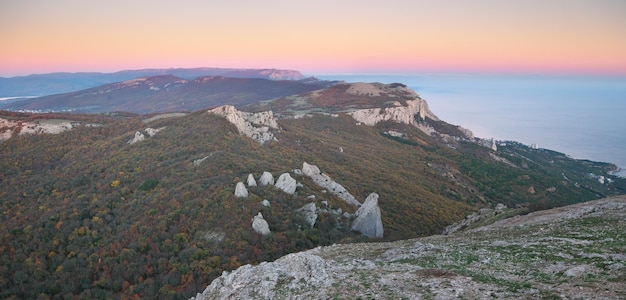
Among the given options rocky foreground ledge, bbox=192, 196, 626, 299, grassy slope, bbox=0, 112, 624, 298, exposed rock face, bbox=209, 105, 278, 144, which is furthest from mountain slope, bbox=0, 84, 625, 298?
rocky foreground ledge, bbox=192, 196, 626, 299

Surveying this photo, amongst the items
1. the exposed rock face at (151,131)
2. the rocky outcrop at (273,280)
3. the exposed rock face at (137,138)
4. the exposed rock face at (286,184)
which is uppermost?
the exposed rock face at (151,131)

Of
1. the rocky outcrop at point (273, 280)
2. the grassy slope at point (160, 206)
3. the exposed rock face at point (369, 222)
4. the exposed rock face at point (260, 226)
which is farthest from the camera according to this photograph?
the exposed rock face at point (369, 222)

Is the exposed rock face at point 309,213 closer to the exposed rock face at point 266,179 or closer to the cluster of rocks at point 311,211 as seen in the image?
the cluster of rocks at point 311,211

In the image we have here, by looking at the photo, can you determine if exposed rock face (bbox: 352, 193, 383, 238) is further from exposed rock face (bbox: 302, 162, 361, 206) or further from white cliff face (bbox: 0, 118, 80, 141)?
white cliff face (bbox: 0, 118, 80, 141)

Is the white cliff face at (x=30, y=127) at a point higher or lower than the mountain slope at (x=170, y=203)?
higher

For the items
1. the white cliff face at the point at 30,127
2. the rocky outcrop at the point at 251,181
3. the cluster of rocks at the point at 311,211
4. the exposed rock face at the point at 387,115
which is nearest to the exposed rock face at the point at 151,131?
the white cliff face at the point at 30,127

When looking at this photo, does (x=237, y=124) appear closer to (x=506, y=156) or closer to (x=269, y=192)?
(x=269, y=192)

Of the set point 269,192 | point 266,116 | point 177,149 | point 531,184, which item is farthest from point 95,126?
point 531,184
